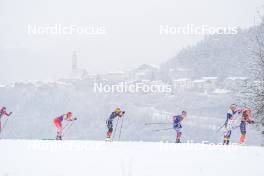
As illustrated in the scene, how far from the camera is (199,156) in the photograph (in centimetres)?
1532

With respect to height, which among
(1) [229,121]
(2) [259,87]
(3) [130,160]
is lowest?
(3) [130,160]

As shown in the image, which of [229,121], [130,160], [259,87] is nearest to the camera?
[130,160]

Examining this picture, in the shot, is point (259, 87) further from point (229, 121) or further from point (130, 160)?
point (130, 160)

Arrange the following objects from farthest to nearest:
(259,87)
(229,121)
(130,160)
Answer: (259,87) → (229,121) → (130,160)

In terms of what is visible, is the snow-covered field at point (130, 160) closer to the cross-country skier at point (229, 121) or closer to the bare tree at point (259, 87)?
the cross-country skier at point (229, 121)

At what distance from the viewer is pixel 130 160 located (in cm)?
1484

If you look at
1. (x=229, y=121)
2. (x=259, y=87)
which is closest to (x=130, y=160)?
(x=229, y=121)

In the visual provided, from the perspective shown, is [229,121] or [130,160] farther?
[229,121]

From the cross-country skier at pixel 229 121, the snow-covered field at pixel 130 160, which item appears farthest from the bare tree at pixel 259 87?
the snow-covered field at pixel 130 160

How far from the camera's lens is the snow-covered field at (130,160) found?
13.9 metres

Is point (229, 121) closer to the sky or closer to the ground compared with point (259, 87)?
closer to the ground

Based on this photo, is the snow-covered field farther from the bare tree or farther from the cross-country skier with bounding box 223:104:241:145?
the bare tree

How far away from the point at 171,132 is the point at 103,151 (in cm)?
14682

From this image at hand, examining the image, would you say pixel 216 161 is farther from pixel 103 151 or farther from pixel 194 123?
pixel 194 123
